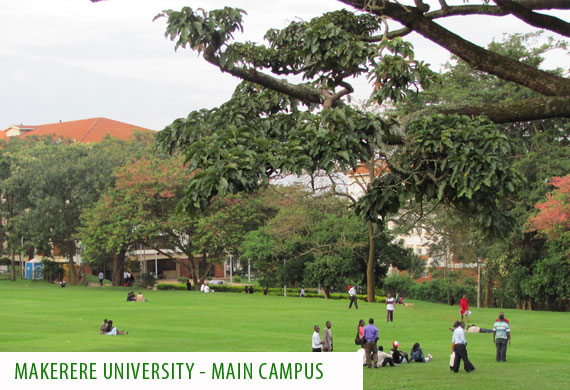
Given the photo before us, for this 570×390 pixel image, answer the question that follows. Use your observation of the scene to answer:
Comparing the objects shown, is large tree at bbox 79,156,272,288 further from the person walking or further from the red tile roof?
the red tile roof

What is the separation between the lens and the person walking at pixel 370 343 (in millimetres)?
17703

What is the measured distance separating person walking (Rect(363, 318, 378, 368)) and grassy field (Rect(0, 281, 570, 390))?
0.51m

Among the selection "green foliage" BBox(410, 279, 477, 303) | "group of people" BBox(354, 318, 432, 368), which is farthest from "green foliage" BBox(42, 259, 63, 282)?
"group of people" BBox(354, 318, 432, 368)

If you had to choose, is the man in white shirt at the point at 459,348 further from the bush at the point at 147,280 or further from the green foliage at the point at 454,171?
the bush at the point at 147,280

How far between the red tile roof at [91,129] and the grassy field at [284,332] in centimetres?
A: 4891

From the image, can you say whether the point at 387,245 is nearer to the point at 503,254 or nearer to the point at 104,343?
the point at 503,254

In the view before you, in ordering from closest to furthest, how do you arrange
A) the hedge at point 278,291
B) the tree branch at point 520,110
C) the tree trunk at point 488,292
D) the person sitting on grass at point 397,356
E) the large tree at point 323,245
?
the tree branch at point 520,110 < the person sitting on grass at point 397,356 < the large tree at point 323,245 < the hedge at point 278,291 < the tree trunk at point 488,292

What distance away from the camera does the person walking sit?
58.1 ft

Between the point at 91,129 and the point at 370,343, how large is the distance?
77932mm

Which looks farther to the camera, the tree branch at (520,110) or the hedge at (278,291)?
the hedge at (278,291)

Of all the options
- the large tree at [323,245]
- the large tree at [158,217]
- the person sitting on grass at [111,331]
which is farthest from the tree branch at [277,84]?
the large tree at [158,217]

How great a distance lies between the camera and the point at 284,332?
25891mm

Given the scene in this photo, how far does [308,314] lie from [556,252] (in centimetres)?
1613

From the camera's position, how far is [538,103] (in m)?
10.3
